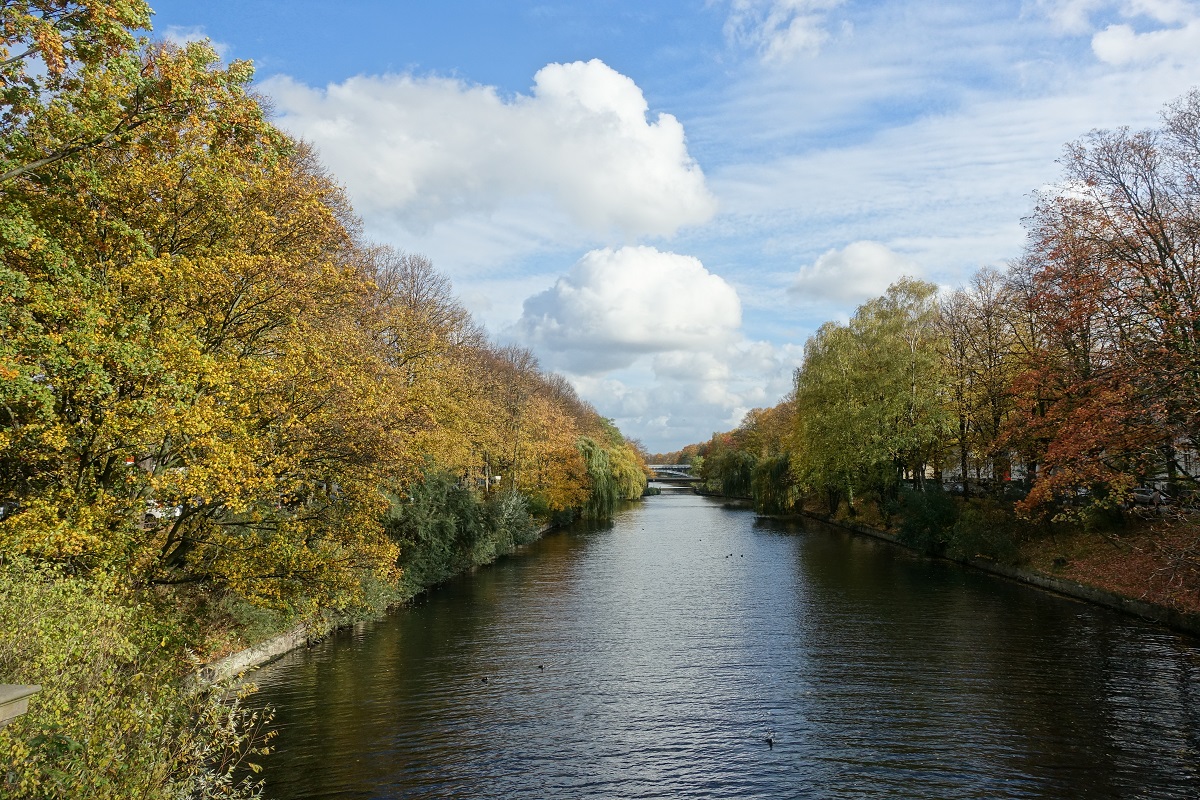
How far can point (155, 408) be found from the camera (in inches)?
506

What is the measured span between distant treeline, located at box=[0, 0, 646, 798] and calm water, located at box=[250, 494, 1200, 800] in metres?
2.65

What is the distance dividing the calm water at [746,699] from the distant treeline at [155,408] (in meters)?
2.65

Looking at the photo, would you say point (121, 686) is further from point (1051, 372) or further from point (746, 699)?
point (1051, 372)

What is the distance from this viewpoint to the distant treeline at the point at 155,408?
916 cm

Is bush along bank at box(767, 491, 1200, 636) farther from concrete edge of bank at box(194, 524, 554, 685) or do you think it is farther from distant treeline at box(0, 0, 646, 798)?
concrete edge of bank at box(194, 524, 554, 685)

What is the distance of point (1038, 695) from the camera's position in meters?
16.7

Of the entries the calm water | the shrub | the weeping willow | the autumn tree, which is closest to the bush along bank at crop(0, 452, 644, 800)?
the shrub

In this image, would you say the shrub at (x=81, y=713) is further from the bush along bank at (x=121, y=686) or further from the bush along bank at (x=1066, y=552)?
the bush along bank at (x=1066, y=552)

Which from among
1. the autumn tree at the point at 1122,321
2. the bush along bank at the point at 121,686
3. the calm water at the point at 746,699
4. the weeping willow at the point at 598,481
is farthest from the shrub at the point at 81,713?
the weeping willow at the point at 598,481

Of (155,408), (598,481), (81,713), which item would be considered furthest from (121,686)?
(598,481)

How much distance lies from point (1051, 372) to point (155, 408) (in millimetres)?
28616

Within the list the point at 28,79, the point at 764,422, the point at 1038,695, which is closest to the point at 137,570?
the point at 28,79

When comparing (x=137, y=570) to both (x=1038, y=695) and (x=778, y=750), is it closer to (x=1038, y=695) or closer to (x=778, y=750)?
(x=778, y=750)

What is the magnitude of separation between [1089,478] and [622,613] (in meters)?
15.5
